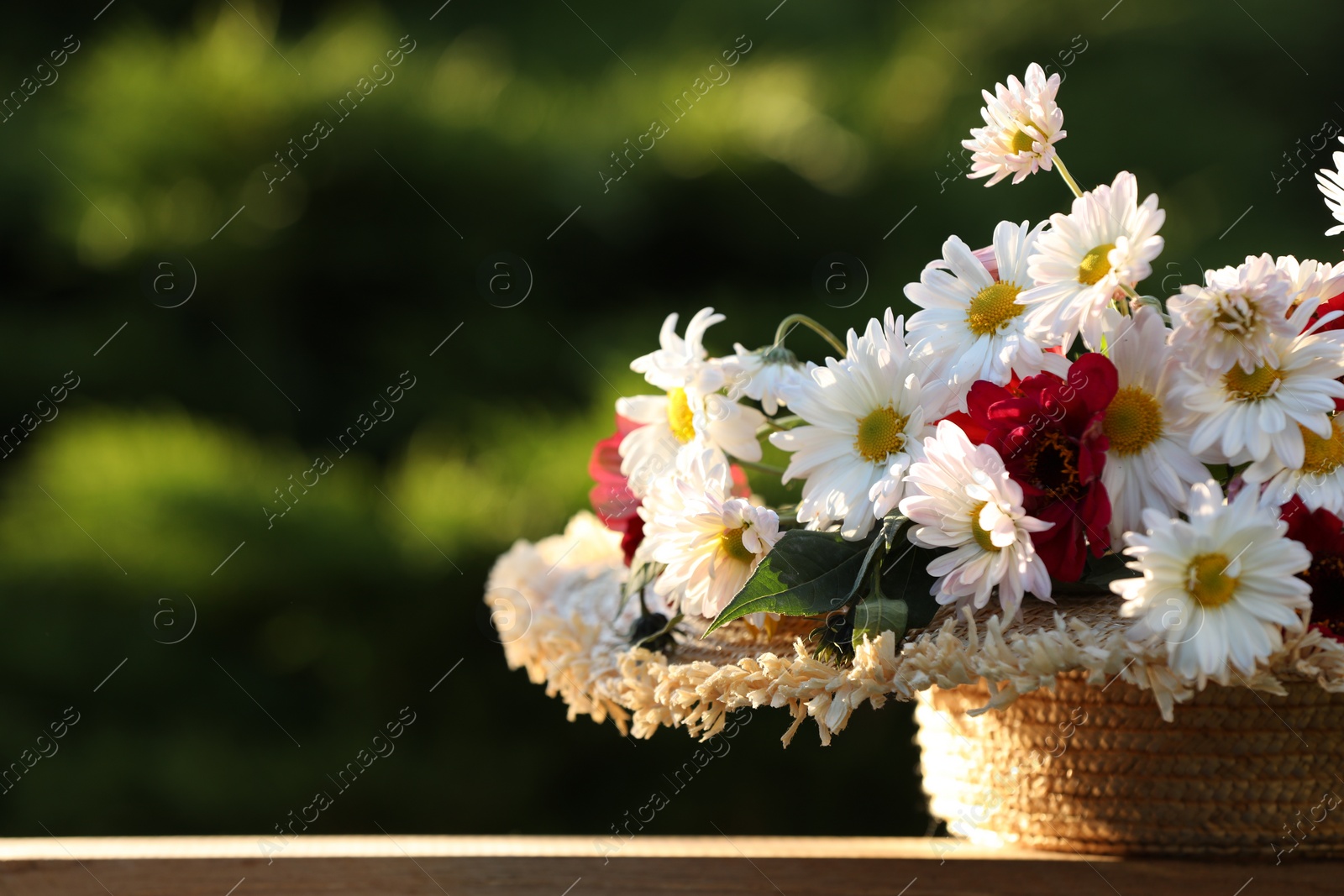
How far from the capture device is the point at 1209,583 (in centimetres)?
26

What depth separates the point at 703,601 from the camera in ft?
1.12

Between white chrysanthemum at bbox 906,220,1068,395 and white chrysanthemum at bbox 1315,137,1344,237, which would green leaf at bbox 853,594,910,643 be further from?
white chrysanthemum at bbox 1315,137,1344,237

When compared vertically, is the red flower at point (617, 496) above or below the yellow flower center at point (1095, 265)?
above

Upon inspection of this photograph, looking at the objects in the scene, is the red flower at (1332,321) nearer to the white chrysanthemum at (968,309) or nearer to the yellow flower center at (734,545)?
the white chrysanthemum at (968,309)

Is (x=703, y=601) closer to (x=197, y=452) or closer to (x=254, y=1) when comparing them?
(x=197, y=452)

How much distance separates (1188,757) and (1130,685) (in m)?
0.03

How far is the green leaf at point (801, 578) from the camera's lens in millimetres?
315

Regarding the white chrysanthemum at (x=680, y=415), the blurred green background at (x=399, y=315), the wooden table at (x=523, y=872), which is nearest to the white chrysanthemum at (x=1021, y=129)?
the white chrysanthemum at (x=680, y=415)

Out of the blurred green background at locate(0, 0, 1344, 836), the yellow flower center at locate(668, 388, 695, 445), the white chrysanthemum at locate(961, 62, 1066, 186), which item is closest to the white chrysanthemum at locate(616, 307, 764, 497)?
the yellow flower center at locate(668, 388, 695, 445)

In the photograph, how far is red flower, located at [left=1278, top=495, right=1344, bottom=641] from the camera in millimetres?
295

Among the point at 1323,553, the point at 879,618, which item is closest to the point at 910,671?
the point at 879,618

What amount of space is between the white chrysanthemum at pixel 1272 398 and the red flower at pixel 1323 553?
2 centimetres

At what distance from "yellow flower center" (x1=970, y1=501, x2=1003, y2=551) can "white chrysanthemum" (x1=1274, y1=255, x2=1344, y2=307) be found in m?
0.12

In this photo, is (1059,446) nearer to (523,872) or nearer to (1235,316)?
(1235,316)
